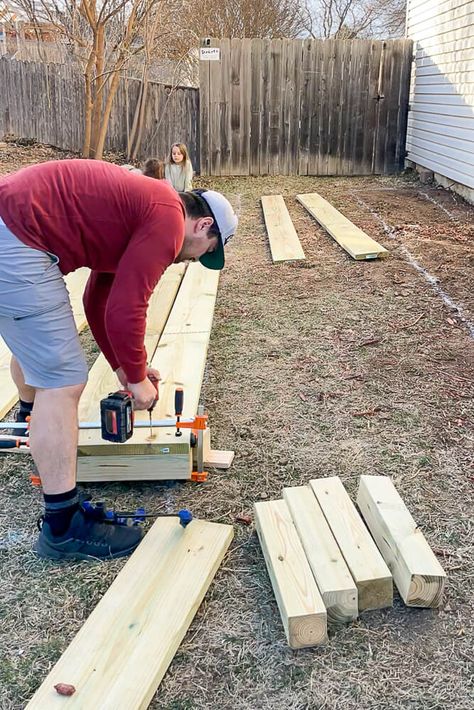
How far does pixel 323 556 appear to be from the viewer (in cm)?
250

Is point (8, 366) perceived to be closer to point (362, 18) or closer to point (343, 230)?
point (343, 230)

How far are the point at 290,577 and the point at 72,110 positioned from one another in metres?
14.1

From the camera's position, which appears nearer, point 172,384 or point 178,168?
point 172,384

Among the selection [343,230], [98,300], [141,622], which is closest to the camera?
A: [141,622]

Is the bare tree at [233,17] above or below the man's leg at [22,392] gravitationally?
above

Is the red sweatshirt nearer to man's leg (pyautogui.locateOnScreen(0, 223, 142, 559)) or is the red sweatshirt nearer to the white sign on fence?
man's leg (pyautogui.locateOnScreen(0, 223, 142, 559))

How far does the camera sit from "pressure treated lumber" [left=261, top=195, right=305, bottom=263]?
7.28 metres

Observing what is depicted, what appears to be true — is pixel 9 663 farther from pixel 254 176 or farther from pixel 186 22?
pixel 186 22

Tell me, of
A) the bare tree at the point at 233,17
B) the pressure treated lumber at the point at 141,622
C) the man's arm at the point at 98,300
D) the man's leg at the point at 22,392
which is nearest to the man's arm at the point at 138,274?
the man's arm at the point at 98,300

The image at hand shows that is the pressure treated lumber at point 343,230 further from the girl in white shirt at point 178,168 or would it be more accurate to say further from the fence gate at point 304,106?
the fence gate at point 304,106

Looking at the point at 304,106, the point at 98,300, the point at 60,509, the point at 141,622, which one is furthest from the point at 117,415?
the point at 304,106

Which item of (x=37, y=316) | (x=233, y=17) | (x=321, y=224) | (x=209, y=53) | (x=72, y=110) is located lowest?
(x=321, y=224)

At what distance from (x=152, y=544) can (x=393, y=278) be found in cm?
443

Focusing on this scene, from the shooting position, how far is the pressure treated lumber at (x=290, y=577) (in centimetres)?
221
